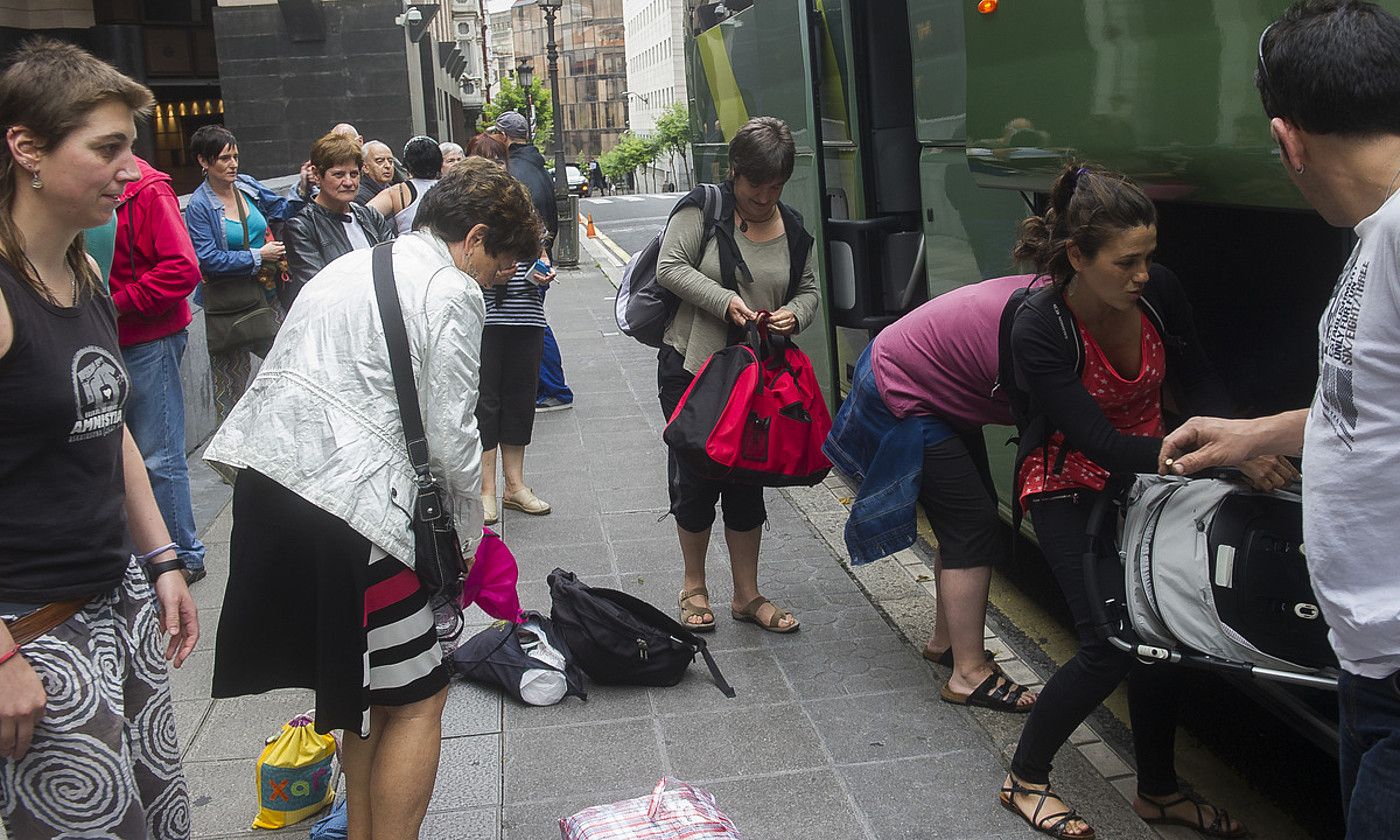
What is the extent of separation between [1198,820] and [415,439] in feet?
7.60

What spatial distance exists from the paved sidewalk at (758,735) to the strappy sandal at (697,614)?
0.05m

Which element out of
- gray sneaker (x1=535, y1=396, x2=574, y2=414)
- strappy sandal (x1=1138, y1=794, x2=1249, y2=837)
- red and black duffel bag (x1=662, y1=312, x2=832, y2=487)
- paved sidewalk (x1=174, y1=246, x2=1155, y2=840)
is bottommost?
strappy sandal (x1=1138, y1=794, x2=1249, y2=837)

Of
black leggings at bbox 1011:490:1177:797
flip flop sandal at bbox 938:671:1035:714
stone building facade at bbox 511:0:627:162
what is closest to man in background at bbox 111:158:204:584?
flip flop sandal at bbox 938:671:1035:714

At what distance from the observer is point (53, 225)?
2.39 metres

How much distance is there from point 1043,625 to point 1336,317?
3572 mm

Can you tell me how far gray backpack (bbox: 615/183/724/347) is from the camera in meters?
5.02

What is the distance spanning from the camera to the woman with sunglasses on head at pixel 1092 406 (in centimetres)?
327

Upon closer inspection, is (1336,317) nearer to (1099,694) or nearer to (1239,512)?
(1239,512)

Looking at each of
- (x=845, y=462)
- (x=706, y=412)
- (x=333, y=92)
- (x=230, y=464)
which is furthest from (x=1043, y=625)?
(x=333, y=92)

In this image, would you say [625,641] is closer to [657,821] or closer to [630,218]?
[657,821]

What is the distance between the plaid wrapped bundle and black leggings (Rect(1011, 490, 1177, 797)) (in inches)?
35.7

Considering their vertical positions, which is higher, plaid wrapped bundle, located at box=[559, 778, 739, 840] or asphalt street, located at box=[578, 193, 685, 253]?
asphalt street, located at box=[578, 193, 685, 253]

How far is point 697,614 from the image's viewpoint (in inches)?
208

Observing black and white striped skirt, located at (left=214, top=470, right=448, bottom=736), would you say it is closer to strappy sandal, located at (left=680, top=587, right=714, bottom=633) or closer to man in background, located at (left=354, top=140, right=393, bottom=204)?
strappy sandal, located at (left=680, top=587, right=714, bottom=633)
